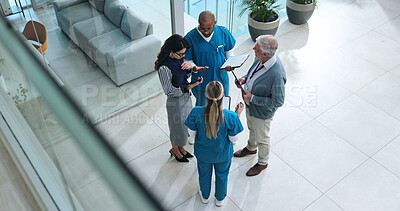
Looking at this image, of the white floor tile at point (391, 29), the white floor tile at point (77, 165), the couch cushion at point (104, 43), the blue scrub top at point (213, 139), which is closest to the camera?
the white floor tile at point (77, 165)

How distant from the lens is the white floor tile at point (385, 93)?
492 cm

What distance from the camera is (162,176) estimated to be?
4.13 meters

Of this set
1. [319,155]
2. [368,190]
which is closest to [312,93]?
[319,155]

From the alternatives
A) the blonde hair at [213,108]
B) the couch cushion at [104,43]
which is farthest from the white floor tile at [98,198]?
the couch cushion at [104,43]

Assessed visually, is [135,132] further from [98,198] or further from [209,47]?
[98,198]

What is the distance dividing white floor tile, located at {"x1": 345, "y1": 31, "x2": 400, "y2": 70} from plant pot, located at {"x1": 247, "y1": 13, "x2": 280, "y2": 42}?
119 centimetres

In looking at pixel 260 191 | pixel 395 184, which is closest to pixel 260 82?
pixel 260 191

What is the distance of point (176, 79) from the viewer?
143 inches

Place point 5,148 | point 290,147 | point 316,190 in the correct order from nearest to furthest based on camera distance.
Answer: point 5,148, point 316,190, point 290,147

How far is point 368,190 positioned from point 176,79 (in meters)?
2.26

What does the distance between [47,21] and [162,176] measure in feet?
6.63

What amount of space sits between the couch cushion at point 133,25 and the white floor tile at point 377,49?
3.27 m

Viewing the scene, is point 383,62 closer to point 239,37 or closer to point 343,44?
point 343,44

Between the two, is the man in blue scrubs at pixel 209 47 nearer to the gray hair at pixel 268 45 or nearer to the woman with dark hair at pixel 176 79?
the woman with dark hair at pixel 176 79
